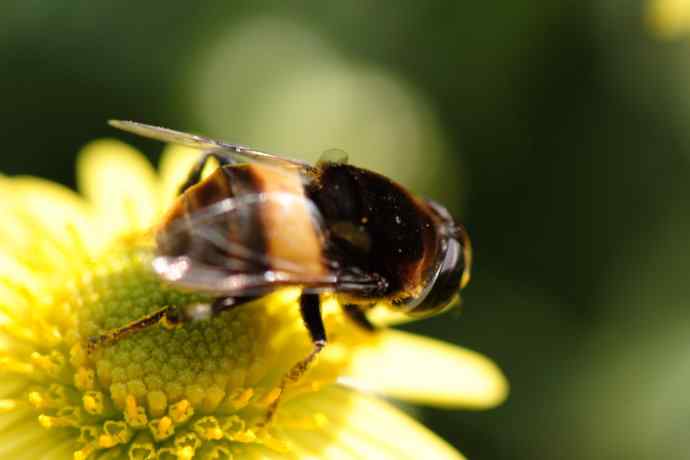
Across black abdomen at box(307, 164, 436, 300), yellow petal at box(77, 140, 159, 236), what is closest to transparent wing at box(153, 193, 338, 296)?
black abdomen at box(307, 164, 436, 300)

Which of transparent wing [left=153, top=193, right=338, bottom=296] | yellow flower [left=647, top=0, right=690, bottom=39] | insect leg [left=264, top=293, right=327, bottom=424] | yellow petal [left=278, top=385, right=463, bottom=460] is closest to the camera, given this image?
transparent wing [left=153, top=193, right=338, bottom=296]

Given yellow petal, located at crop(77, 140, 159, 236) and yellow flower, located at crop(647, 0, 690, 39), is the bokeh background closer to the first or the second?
yellow flower, located at crop(647, 0, 690, 39)

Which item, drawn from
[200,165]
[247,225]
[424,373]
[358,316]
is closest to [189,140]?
[200,165]

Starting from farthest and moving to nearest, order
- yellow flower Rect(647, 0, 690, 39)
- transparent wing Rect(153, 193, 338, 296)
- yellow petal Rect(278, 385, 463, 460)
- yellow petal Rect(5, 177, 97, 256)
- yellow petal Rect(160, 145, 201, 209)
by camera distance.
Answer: yellow flower Rect(647, 0, 690, 39), yellow petal Rect(160, 145, 201, 209), yellow petal Rect(5, 177, 97, 256), yellow petal Rect(278, 385, 463, 460), transparent wing Rect(153, 193, 338, 296)

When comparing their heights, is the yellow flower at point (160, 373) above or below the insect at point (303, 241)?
below

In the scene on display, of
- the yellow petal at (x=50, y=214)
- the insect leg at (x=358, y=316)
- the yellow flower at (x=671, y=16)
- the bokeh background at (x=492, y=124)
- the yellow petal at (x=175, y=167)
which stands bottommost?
the yellow petal at (x=50, y=214)

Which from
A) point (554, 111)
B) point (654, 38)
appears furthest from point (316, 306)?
point (654, 38)

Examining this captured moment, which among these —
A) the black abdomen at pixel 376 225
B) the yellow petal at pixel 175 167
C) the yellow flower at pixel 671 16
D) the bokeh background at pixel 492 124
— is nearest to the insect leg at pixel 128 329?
the black abdomen at pixel 376 225

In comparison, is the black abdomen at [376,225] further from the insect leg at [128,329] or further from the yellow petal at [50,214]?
the yellow petal at [50,214]
